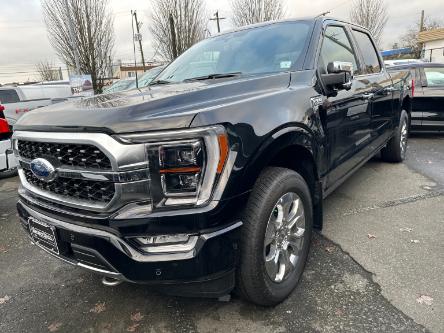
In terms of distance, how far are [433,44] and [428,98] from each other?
106 feet

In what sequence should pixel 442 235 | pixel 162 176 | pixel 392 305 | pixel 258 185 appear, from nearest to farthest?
1. pixel 162 176
2. pixel 258 185
3. pixel 392 305
4. pixel 442 235

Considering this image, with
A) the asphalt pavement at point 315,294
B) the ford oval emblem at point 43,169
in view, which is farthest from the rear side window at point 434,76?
the ford oval emblem at point 43,169

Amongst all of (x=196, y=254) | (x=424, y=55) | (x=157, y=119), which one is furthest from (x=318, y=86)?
(x=424, y=55)

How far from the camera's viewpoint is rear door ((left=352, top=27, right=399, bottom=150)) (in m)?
4.09

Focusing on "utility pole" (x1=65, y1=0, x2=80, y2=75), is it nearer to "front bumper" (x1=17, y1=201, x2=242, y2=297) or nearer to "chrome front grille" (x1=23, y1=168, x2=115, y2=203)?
"chrome front grille" (x1=23, y1=168, x2=115, y2=203)

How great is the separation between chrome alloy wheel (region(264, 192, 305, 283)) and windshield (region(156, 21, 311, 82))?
3.58ft

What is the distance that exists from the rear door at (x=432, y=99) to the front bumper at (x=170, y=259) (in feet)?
22.6

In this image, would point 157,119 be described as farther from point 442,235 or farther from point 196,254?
point 442,235

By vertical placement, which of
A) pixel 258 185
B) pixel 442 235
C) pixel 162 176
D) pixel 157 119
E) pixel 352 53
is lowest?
pixel 442 235

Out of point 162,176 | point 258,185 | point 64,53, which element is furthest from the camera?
point 64,53

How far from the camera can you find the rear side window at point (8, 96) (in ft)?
35.1

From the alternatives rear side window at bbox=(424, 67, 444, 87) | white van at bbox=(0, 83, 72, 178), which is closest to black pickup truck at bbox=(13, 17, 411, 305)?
rear side window at bbox=(424, 67, 444, 87)

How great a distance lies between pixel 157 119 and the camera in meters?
1.87

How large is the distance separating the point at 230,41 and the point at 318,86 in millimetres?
1108
